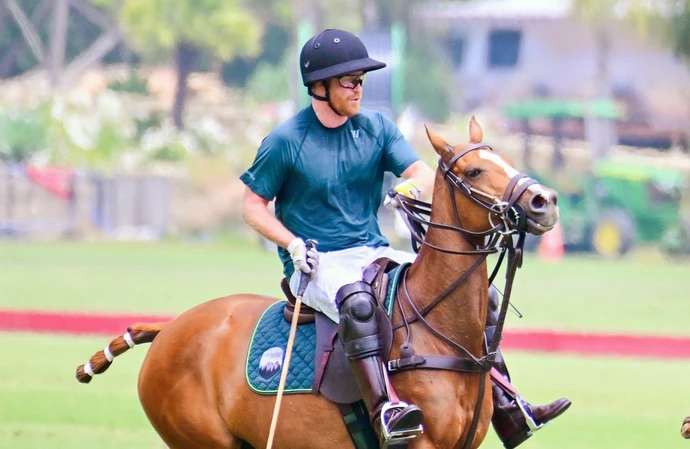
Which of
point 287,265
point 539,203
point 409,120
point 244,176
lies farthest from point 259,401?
point 409,120

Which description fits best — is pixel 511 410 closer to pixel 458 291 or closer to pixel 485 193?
pixel 458 291

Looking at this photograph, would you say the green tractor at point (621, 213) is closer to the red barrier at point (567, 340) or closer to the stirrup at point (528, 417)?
the red barrier at point (567, 340)

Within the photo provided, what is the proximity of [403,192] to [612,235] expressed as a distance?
72.7 ft

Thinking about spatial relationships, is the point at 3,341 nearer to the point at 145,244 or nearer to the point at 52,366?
the point at 52,366

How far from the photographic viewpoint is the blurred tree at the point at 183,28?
38.6 metres

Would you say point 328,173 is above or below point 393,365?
above

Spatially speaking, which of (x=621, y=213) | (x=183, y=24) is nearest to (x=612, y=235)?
(x=621, y=213)

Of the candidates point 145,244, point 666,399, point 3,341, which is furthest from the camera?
point 145,244

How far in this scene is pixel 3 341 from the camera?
41.7ft

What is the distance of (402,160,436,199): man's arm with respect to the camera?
5309 millimetres

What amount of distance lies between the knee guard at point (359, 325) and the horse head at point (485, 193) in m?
0.46

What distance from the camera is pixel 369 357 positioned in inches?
189

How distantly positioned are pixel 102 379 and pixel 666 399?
15.9 ft

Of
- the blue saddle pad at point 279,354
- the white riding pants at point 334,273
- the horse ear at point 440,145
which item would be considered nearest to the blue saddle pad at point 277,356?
the blue saddle pad at point 279,354
